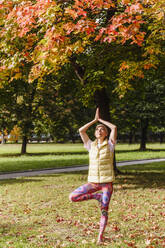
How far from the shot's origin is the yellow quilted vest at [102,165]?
5273mm

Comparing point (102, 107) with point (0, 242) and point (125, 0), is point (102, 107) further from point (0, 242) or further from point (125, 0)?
point (0, 242)

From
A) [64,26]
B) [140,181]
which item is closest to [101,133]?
[64,26]

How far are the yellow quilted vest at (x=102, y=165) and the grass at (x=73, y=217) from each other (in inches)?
46.0

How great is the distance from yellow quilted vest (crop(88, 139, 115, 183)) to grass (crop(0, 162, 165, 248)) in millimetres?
1168

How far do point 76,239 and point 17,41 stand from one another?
683 centimetres

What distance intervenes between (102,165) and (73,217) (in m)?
2.82

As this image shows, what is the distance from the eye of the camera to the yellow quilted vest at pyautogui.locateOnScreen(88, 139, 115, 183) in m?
5.27

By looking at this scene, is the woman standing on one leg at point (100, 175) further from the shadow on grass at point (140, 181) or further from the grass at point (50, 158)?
the grass at point (50, 158)

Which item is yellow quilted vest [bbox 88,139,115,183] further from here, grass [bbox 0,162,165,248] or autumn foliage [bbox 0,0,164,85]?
autumn foliage [bbox 0,0,164,85]

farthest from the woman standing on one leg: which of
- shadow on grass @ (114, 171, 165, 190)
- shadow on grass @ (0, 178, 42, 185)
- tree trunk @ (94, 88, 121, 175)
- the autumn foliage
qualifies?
tree trunk @ (94, 88, 121, 175)

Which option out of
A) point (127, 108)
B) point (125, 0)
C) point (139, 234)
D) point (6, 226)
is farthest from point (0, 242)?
point (127, 108)

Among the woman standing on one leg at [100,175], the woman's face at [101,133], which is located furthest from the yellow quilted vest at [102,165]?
the woman's face at [101,133]

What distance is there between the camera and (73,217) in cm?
762

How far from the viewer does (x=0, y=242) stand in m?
5.77
